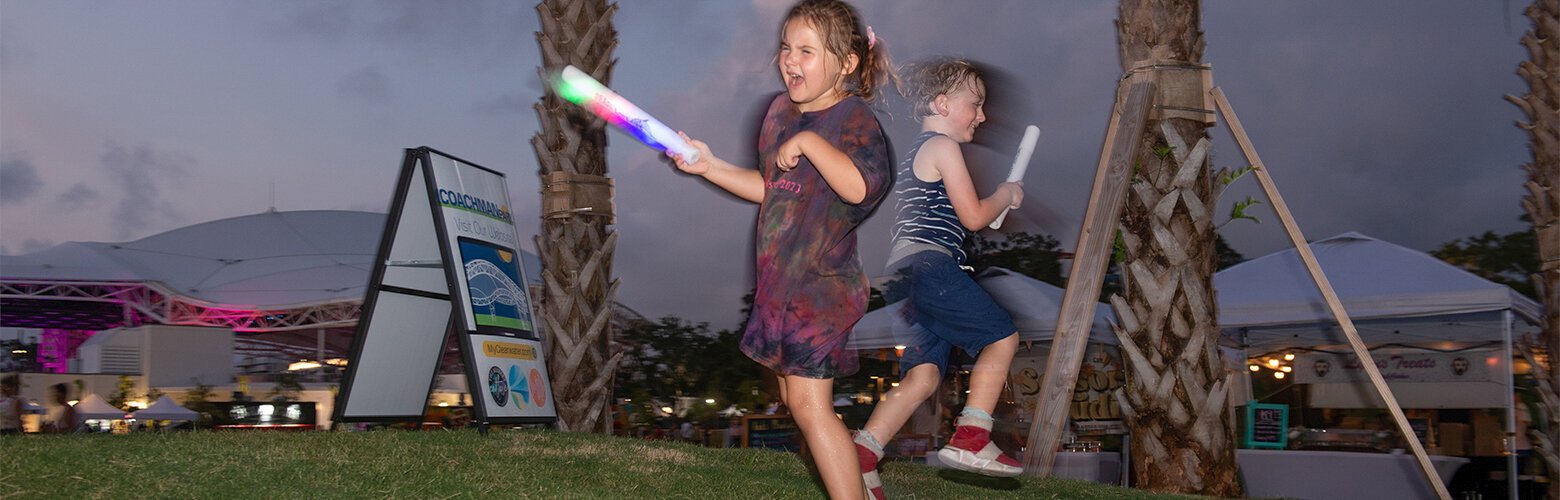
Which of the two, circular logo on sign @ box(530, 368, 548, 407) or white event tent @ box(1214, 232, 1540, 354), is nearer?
circular logo on sign @ box(530, 368, 548, 407)

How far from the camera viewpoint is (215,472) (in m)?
3.54

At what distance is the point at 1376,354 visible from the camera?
487 inches

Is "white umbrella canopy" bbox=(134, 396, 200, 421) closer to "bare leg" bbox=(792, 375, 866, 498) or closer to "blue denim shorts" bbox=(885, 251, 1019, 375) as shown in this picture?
"blue denim shorts" bbox=(885, 251, 1019, 375)

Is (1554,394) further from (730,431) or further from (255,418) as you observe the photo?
(255,418)

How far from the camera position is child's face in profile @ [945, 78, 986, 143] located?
129 inches

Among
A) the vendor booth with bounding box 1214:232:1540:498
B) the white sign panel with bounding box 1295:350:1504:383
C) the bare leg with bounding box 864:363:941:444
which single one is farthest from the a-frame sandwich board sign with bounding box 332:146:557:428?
the white sign panel with bounding box 1295:350:1504:383

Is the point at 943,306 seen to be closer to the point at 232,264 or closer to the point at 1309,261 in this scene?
the point at 1309,261

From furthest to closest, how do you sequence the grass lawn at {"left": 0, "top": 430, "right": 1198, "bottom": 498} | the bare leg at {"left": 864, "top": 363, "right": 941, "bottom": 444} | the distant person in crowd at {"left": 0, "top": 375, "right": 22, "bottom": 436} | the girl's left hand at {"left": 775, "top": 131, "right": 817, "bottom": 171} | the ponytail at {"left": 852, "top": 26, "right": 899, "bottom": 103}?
the distant person in crowd at {"left": 0, "top": 375, "right": 22, "bottom": 436}
the bare leg at {"left": 864, "top": 363, "right": 941, "bottom": 444}
the grass lawn at {"left": 0, "top": 430, "right": 1198, "bottom": 498}
the ponytail at {"left": 852, "top": 26, "right": 899, "bottom": 103}
the girl's left hand at {"left": 775, "top": 131, "right": 817, "bottom": 171}

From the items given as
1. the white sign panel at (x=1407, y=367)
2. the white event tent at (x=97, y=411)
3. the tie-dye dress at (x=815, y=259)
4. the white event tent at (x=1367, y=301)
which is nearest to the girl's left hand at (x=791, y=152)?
the tie-dye dress at (x=815, y=259)

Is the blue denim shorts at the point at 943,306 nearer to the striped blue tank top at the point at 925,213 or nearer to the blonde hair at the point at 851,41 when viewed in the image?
the striped blue tank top at the point at 925,213

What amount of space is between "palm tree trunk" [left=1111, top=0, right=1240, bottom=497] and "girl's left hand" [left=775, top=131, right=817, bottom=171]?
3598 mm

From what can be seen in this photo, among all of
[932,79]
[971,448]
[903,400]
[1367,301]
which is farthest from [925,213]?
[1367,301]

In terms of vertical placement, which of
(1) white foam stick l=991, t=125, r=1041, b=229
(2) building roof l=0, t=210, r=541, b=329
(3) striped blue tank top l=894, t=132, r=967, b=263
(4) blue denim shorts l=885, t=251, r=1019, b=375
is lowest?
(4) blue denim shorts l=885, t=251, r=1019, b=375

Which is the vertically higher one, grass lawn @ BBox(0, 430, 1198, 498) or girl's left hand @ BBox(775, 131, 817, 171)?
girl's left hand @ BBox(775, 131, 817, 171)
